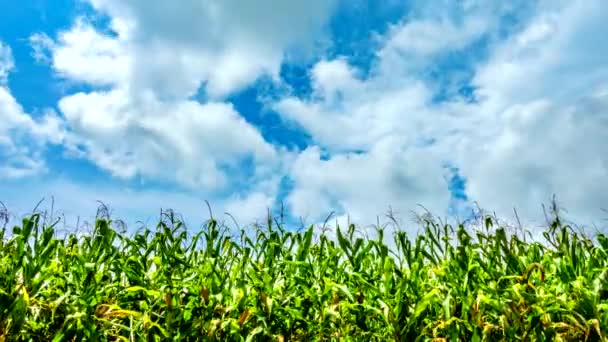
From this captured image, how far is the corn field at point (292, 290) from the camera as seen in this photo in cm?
297

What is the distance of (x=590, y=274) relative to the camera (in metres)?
3.30

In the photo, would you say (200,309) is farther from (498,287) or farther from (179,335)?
(498,287)

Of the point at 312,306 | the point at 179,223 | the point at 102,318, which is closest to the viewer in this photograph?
the point at 102,318

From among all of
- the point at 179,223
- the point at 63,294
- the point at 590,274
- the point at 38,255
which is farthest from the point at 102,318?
the point at 590,274

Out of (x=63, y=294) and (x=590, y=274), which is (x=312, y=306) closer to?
(x=63, y=294)

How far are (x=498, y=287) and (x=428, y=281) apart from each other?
1.28 ft

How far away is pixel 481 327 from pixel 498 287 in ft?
1.20

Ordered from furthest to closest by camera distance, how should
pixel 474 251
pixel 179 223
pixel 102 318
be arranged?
pixel 179 223
pixel 474 251
pixel 102 318

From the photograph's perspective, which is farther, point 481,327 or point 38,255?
point 38,255

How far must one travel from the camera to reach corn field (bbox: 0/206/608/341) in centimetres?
297

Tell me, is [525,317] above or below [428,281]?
below

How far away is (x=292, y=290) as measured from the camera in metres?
3.32

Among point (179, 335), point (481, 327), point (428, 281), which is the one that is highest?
point (428, 281)

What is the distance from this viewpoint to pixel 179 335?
2.99 metres
